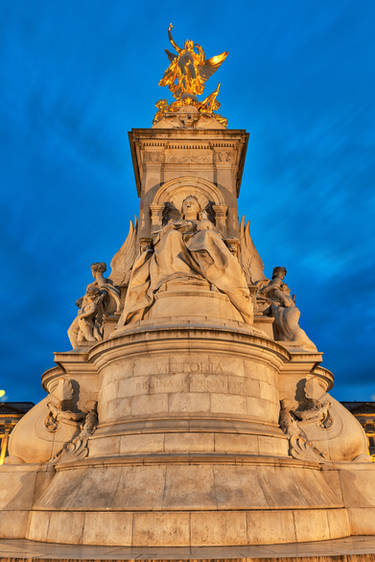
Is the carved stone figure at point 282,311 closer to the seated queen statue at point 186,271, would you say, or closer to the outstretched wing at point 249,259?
the outstretched wing at point 249,259

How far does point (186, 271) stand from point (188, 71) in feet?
40.6

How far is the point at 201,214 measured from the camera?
1413 cm

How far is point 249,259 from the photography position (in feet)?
54.1

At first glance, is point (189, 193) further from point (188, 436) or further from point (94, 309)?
point (188, 436)

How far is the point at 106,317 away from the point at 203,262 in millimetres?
3908

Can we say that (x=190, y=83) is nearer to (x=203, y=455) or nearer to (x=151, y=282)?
(x=151, y=282)

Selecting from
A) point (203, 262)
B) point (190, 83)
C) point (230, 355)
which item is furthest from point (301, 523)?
point (190, 83)

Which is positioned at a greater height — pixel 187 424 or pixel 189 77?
pixel 189 77

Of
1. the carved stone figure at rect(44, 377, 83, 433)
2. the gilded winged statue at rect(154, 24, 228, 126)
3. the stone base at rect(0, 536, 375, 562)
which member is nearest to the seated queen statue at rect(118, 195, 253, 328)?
the carved stone figure at rect(44, 377, 83, 433)

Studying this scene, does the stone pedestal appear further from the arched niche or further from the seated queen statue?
the arched niche

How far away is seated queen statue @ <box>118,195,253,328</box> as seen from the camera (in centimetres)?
1191

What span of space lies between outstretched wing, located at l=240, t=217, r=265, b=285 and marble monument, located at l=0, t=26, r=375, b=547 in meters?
0.65

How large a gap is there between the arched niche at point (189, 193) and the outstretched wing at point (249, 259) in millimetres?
1111

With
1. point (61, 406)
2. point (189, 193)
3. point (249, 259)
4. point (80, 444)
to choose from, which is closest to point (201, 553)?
point (80, 444)
